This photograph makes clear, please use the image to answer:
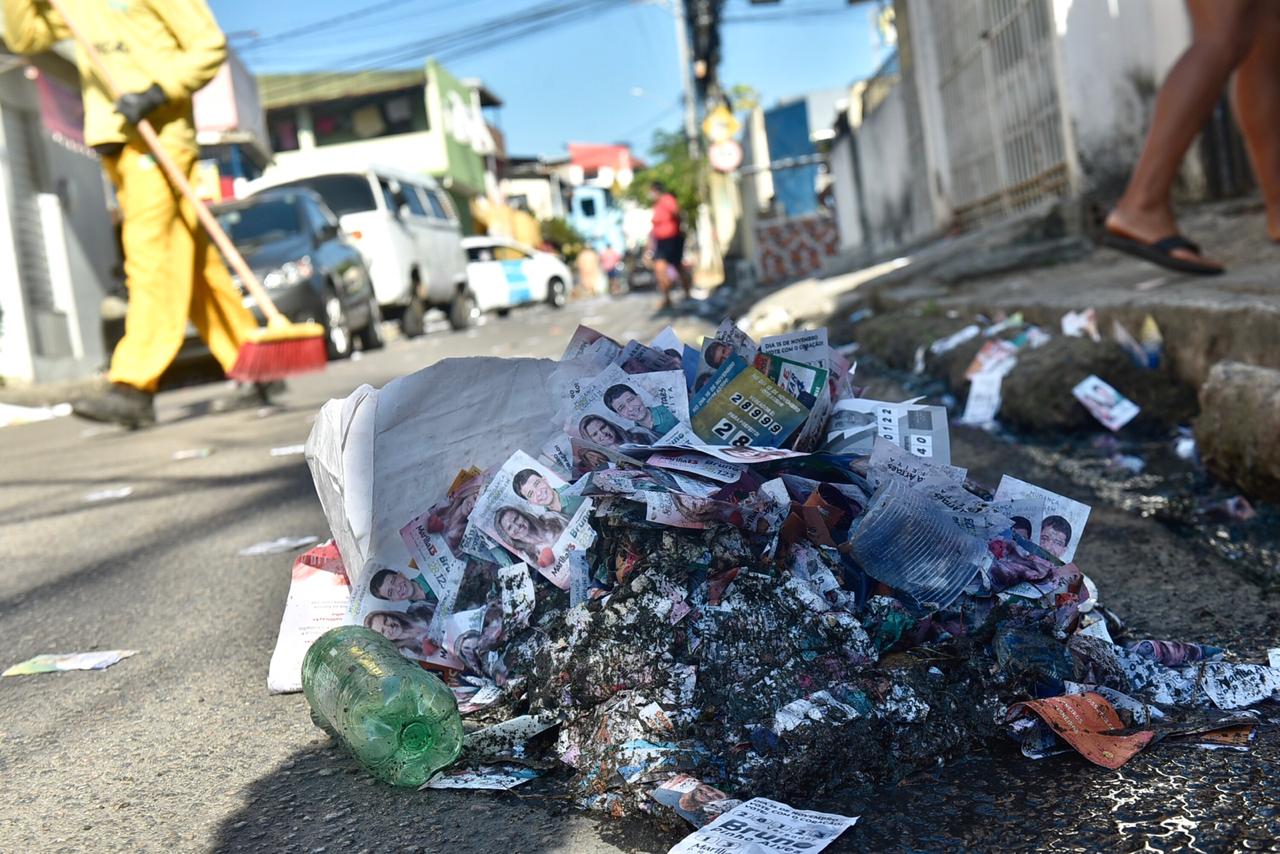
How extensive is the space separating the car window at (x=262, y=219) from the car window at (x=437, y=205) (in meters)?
4.95

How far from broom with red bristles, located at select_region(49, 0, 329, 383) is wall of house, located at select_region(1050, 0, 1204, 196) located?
4211mm

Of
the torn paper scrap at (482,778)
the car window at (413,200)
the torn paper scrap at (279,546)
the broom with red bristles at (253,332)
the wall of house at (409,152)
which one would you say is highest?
the wall of house at (409,152)

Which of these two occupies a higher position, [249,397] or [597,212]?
[597,212]

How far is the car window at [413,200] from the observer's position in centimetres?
1426

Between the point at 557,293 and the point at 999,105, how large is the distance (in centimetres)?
1566

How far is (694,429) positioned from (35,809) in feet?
3.61

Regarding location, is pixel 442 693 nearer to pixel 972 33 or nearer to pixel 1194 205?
Answer: pixel 1194 205

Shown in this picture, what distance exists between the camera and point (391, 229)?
13219mm

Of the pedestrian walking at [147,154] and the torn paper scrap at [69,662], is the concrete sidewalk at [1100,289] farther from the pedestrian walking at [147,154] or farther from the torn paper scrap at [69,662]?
the pedestrian walking at [147,154]

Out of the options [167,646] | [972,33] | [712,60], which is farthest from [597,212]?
[167,646]

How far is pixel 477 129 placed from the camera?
48.1 m

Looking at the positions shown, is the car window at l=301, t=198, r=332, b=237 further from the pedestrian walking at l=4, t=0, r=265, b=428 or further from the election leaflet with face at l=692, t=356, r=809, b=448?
the election leaflet with face at l=692, t=356, r=809, b=448

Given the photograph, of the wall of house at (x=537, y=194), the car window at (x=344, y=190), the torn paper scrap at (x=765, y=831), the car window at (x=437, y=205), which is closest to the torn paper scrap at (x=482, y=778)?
the torn paper scrap at (x=765, y=831)

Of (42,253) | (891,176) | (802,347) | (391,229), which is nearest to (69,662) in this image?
(802,347)
